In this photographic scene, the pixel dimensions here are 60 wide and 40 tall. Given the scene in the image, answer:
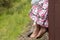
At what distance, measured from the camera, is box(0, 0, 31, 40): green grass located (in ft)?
16.4

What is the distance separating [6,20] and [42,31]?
2.01m

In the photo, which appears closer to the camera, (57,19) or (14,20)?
(57,19)

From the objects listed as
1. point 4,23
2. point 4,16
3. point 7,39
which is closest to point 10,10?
point 4,16

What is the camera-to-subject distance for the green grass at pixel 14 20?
5.00 m

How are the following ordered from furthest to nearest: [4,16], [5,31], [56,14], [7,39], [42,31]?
[4,16] < [5,31] < [7,39] < [42,31] < [56,14]

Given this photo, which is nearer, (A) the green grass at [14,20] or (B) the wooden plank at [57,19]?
(B) the wooden plank at [57,19]

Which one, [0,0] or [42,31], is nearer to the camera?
[42,31]

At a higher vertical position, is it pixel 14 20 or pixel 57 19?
pixel 57 19

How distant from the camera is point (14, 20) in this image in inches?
225

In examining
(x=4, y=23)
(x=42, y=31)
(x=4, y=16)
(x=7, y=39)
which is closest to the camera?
(x=42, y=31)

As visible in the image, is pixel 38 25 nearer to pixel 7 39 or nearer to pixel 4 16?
pixel 7 39

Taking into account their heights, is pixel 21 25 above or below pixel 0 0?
below

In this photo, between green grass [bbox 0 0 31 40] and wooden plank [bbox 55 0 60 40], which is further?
green grass [bbox 0 0 31 40]

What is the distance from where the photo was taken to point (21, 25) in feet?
17.8
